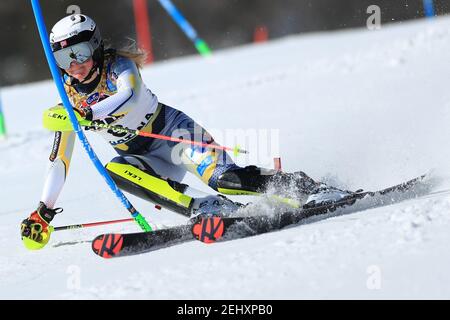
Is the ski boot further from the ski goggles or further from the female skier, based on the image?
the ski goggles

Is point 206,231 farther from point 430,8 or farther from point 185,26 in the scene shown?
point 430,8

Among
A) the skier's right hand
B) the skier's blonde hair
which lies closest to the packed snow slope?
the skier's right hand

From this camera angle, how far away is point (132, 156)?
519 cm

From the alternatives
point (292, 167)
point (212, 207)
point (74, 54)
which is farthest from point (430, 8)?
point (74, 54)

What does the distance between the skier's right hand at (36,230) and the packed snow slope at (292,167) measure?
0.25 ft

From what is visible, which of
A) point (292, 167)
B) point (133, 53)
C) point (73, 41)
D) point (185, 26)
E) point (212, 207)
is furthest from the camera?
point (185, 26)

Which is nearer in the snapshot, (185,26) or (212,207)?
(212,207)

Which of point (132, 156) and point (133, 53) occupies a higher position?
point (133, 53)

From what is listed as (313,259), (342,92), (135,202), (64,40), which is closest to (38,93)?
(342,92)

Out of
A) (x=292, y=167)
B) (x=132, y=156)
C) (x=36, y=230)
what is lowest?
(x=292, y=167)

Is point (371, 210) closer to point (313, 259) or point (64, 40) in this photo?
point (313, 259)

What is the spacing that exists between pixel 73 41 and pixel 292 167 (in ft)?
7.86

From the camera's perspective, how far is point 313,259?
368 centimetres
